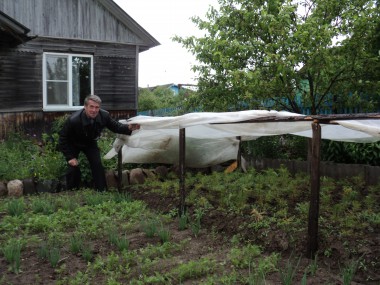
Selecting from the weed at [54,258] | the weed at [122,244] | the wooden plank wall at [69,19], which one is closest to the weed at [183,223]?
the weed at [122,244]

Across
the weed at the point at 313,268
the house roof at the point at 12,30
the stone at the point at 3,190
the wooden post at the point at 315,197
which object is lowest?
the stone at the point at 3,190

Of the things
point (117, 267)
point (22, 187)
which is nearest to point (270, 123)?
point (117, 267)

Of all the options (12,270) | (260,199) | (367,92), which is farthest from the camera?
(367,92)

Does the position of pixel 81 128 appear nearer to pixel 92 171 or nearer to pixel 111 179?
pixel 92 171

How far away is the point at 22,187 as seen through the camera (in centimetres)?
646

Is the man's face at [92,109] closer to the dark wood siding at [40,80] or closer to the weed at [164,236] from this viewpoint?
→ the weed at [164,236]

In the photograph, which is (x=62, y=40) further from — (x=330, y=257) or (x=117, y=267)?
(x=330, y=257)

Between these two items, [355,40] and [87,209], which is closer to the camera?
[87,209]

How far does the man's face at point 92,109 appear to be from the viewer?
596 cm

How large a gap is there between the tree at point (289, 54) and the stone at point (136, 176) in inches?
81.8

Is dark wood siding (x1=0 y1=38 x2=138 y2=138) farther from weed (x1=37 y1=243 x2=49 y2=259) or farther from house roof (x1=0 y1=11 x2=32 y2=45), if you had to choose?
weed (x1=37 y1=243 x2=49 y2=259)

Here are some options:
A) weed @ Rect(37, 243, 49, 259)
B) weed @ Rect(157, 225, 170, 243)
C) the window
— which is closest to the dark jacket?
weed @ Rect(157, 225, 170, 243)

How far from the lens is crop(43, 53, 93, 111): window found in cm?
1119

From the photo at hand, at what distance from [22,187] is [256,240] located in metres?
4.13
